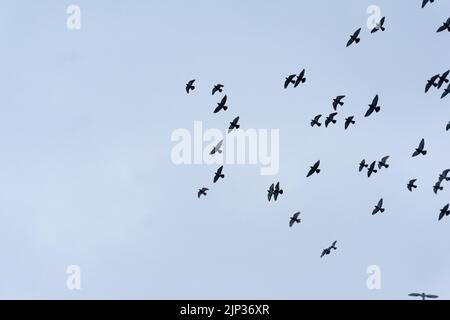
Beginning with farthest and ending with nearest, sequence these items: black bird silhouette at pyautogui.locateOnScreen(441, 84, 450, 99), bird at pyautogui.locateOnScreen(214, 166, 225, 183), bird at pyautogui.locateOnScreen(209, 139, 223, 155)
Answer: bird at pyautogui.locateOnScreen(214, 166, 225, 183) → bird at pyautogui.locateOnScreen(209, 139, 223, 155) → black bird silhouette at pyautogui.locateOnScreen(441, 84, 450, 99)

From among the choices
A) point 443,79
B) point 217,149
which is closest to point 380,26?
point 443,79

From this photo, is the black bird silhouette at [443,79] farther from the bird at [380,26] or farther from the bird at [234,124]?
the bird at [234,124]

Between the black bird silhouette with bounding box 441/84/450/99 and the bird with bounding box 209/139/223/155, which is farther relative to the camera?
the bird with bounding box 209/139/223/155

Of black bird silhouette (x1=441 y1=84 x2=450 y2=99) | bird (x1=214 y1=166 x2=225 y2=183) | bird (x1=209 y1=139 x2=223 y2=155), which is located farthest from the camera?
bird (x1=214 y1=166 x2=225 y2=183)

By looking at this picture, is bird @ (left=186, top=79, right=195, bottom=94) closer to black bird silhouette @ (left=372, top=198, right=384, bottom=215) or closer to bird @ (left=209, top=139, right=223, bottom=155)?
bird @ (left=209, top=139, right=223, bottom=155)

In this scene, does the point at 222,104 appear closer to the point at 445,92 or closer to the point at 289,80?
the point at 289,80

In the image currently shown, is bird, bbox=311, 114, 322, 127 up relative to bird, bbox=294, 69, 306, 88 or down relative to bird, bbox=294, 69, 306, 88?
down

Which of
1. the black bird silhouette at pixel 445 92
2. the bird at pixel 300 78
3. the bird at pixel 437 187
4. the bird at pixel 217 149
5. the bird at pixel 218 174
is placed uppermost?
the bird at pixel 300 78

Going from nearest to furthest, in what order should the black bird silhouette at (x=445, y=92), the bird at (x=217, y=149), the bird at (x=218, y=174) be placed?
the black bird silhouette at (x=445, y=92), the bird at (x=217, y=149), the bird at (x=218, y=174)

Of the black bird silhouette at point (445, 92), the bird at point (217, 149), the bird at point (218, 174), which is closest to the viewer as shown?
the black bird silhouette at point (445, 92)
